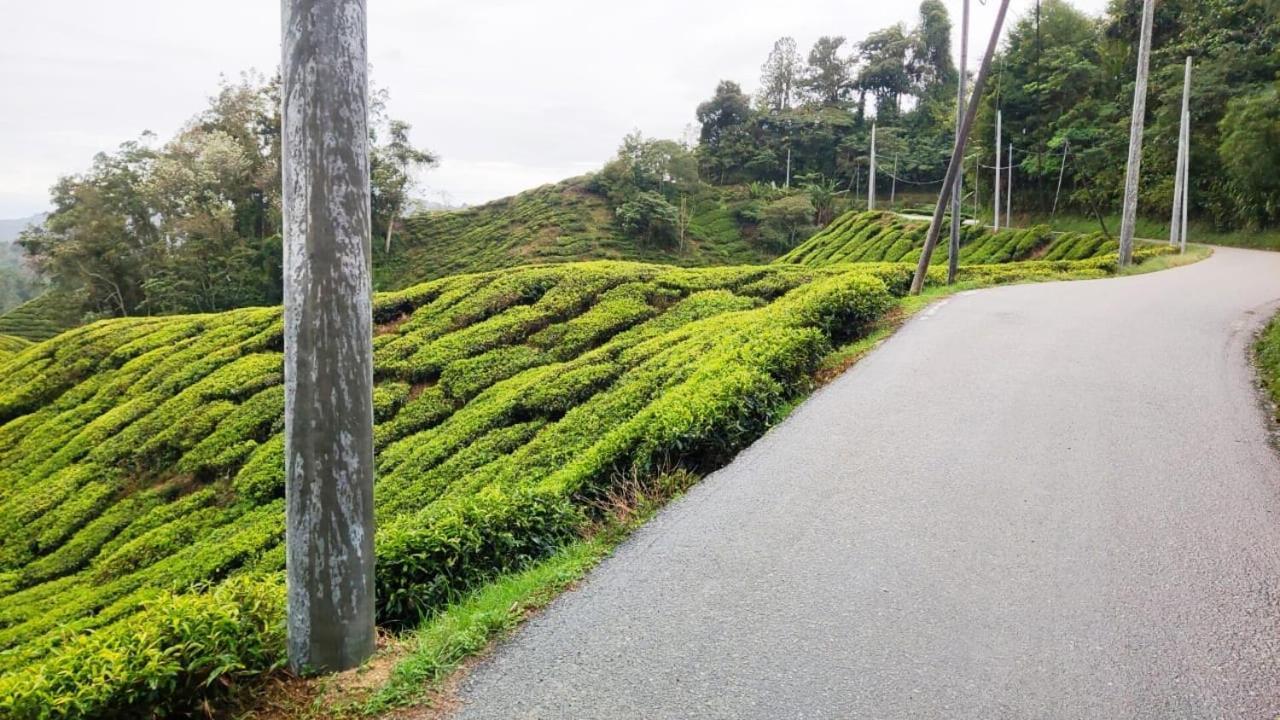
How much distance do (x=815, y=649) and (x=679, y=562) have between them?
3.54 feet

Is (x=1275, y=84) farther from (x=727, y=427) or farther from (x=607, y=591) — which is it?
(x=607, y=591)

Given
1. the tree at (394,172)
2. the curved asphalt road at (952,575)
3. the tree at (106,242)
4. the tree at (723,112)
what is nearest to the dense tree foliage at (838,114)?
the tree at (723,112)

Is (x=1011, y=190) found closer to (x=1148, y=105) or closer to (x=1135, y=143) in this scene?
(x=1148, y=105)

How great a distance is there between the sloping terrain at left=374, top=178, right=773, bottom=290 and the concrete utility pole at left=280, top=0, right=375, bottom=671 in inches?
1495

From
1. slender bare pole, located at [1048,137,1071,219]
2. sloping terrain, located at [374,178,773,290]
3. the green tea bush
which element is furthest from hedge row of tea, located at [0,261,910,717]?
slender bare pole, located at [1048,137,1071,219]

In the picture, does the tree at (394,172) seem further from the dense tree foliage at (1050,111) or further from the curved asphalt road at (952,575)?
the curved asphalt road at (952,575)

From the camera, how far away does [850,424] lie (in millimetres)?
6363

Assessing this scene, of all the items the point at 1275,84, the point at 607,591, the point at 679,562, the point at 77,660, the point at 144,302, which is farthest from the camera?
the point at 144,302

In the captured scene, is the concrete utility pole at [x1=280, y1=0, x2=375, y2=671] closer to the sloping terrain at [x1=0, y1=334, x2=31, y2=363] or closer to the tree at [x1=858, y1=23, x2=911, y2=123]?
the sloping terrain at [x1=0, y1=334, x2=31, y2=363]

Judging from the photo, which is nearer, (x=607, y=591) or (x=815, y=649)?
(x=815, y=649)

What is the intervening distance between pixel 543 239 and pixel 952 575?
4159cm

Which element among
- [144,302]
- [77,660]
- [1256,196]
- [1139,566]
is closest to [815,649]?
[1139,566]

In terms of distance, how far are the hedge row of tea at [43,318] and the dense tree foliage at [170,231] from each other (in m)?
0.98

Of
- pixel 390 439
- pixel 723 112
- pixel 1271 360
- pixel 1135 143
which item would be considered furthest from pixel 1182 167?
pixel 723 112
